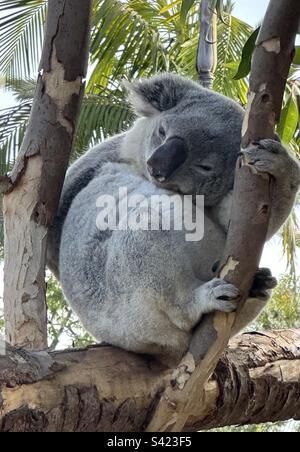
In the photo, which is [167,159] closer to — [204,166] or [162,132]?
[204,166]

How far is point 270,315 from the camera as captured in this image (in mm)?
10703

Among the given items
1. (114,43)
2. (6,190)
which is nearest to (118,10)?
(114,43)

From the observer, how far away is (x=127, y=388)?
9.46ft

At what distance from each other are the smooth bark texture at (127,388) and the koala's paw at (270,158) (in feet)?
2.69

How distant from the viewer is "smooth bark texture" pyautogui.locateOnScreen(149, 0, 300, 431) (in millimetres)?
2422

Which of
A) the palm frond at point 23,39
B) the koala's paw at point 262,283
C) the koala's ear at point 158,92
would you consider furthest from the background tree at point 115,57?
the koala's paw at point 262,283

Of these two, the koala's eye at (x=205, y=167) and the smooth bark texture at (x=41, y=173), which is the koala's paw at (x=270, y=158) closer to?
the koala's eye at (x=205, y=167)

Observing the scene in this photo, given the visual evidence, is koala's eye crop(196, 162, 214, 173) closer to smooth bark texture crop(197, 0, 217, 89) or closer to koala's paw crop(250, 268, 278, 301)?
koala's paw crop(250, 268, 278, 301)

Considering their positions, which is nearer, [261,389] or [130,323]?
[130,323]

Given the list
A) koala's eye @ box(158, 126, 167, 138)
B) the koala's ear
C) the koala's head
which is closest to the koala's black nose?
the koala's head

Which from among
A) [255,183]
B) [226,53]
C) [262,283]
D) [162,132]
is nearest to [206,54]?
[226,53]

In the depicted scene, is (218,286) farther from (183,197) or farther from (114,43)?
(114,43)

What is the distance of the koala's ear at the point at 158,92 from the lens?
3430 millimetres
